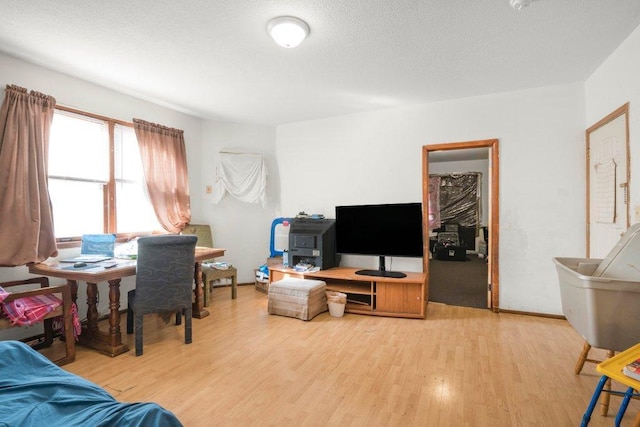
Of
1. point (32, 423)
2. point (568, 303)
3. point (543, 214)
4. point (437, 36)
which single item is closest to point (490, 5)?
point (437, 36)

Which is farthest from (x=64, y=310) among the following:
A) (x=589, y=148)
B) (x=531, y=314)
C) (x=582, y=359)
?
(x=589, y=148)

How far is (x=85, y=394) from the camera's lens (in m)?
1.06

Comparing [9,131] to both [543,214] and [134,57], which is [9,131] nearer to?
[134,57]

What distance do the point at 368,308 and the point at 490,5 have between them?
2876mm

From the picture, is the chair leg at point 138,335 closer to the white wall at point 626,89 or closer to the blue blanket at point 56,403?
the blue blanket at point 56,403

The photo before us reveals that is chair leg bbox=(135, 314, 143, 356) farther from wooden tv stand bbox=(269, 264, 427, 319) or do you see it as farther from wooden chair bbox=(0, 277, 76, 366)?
wooden tv stand bbox=(269, 264, 427, 319)

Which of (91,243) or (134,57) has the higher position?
(134,57)

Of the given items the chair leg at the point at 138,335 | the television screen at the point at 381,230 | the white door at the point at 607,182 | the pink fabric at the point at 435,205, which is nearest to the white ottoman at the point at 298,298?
the television screen at the point at 381,230

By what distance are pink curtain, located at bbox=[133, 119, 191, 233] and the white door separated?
14.9ft

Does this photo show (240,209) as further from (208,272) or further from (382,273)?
(382,273)

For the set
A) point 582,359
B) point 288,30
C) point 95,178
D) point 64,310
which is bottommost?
point 582,359

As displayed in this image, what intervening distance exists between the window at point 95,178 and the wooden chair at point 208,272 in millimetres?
515

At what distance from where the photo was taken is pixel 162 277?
7.98 feet

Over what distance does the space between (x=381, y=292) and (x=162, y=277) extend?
2.19 metres
